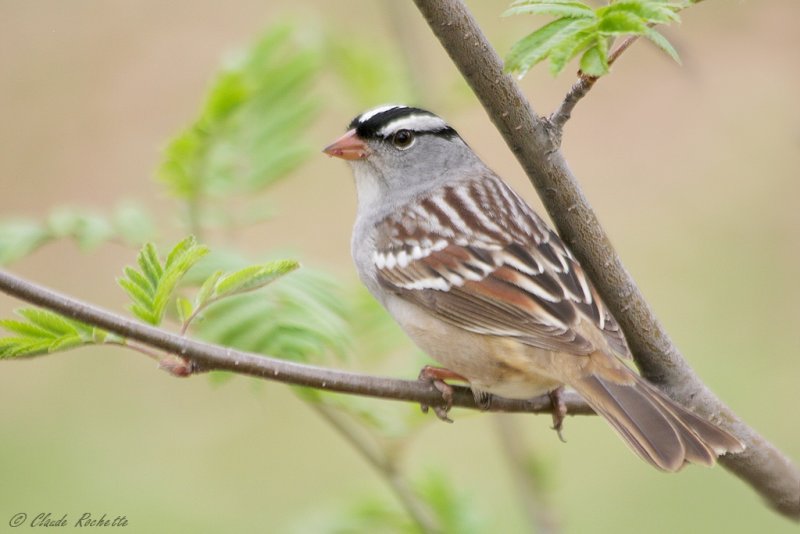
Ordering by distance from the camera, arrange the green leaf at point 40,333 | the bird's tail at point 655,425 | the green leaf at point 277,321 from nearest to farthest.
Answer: the green leaf at point 40,333 → the bird's tail at point 655,425 → the green leaf at point 277,321

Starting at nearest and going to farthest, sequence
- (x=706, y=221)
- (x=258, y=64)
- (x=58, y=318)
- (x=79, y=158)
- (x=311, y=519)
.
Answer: (x=58, y=318) < (x=258, y=64) < (x=311, y=519) < (x=706, y=221) < (x=79, y=158)

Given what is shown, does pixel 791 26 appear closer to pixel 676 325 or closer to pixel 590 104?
pixel 590 104

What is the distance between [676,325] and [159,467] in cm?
387

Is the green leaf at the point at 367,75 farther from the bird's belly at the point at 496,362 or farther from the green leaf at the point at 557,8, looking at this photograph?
the green leaf at the point at 557,8

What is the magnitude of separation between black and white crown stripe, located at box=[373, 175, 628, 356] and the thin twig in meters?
0.89

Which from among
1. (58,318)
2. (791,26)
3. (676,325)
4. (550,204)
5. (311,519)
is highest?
(58,318)

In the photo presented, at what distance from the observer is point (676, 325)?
8680 millimetres

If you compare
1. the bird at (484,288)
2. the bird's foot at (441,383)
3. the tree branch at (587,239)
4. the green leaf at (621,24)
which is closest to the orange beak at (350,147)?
the bird at (484,288)

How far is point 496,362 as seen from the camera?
3340 mm

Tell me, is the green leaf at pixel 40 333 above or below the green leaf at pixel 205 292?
above

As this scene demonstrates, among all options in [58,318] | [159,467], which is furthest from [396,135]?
[159,467]

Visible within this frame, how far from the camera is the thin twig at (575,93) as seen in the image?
2473 millimetres

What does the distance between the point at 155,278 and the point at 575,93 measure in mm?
994

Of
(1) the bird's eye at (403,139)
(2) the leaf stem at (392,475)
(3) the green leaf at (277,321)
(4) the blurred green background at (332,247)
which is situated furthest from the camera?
(4) the blurred green background at (332,247)
